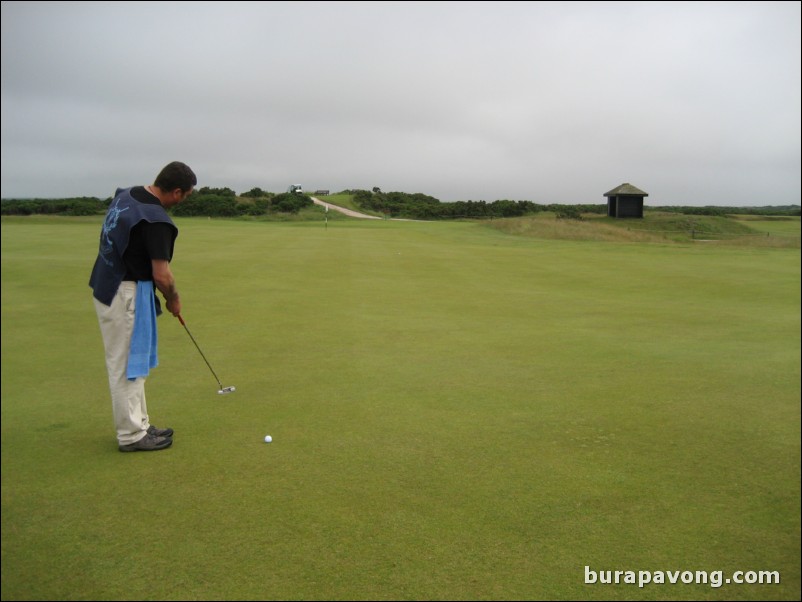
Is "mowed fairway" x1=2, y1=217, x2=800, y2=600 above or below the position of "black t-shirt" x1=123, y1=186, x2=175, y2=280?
below

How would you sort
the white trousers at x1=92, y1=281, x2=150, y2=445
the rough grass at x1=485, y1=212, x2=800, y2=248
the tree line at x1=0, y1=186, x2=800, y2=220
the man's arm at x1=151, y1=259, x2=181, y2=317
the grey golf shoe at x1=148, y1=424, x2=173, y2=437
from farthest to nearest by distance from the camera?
the grey golf shoe at x1=148, y1=424, x2=173, y2=437
the white trousers at x1=92, y1=281, x2=150, y2=445
the rough grass at x1=485, y1=212, x2=800, y2=248
the man's arm at x1=151, y1=259, x2=181, y2=317
the tree line at x1=0, y1=186, x2=800, y2=220

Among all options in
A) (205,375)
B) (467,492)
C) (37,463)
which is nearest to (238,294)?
(205,375)

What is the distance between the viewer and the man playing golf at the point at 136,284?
Result: 262cm

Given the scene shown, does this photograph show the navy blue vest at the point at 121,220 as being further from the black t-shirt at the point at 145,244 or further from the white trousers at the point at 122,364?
the white trousers at the point at 122,364

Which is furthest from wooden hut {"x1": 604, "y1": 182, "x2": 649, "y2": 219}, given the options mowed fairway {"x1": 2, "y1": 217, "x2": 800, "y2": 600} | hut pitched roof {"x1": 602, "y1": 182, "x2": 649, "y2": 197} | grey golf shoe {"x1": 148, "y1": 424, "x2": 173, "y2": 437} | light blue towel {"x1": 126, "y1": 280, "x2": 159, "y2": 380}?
grey golf shoe {"x1": 148, "y1": 424, "x2": 173, "y2": 437}

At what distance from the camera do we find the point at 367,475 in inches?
204

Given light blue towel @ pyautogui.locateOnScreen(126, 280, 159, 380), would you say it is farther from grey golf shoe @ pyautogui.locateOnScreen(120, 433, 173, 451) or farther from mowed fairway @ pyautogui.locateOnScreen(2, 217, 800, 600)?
grey golf shoe @ pyautogui.locateOnScreen(120, 433, 173, 451)

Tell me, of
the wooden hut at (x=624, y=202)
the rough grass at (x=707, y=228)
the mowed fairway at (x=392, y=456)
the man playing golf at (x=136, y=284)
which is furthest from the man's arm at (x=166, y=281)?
the rough grass at (x=707, y=228)

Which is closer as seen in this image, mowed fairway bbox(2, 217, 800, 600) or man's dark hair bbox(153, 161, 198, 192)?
man's dark hair bbox(153, 161, 198, 192)

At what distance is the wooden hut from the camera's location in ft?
15.5

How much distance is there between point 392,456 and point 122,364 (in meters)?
2.40

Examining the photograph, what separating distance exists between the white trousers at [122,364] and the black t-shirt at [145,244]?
0.35 metres

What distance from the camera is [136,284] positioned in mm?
3879

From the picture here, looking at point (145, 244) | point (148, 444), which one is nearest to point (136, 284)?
point (145, 244)
